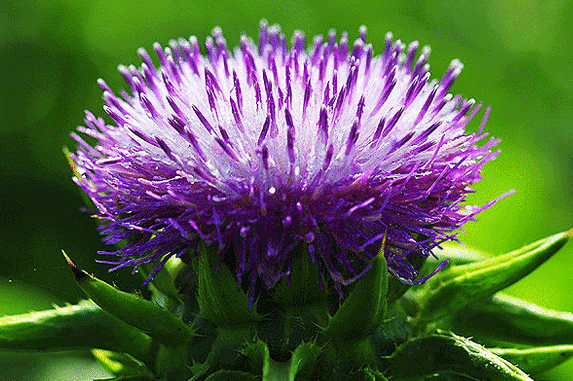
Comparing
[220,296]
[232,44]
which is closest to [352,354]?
[220,296]

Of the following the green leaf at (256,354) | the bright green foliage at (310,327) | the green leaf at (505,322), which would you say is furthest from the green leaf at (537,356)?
the green leaf at (256,354)

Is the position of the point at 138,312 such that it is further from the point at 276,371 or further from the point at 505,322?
the point at 505,322

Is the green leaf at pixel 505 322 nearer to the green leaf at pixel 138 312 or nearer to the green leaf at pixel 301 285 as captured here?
the green leaf at pixel 301 285

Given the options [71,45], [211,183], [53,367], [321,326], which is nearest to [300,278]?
[321,326]

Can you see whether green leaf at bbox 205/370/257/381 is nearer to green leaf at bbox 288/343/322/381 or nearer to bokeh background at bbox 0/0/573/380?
green leaf at bbox 288/343/322/381

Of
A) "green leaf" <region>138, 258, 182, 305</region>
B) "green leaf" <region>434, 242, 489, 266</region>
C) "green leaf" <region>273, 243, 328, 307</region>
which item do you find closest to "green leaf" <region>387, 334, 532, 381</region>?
"green leaf" <region>273, 243, 328, 307</region>

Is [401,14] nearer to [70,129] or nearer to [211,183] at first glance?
[70,129]
